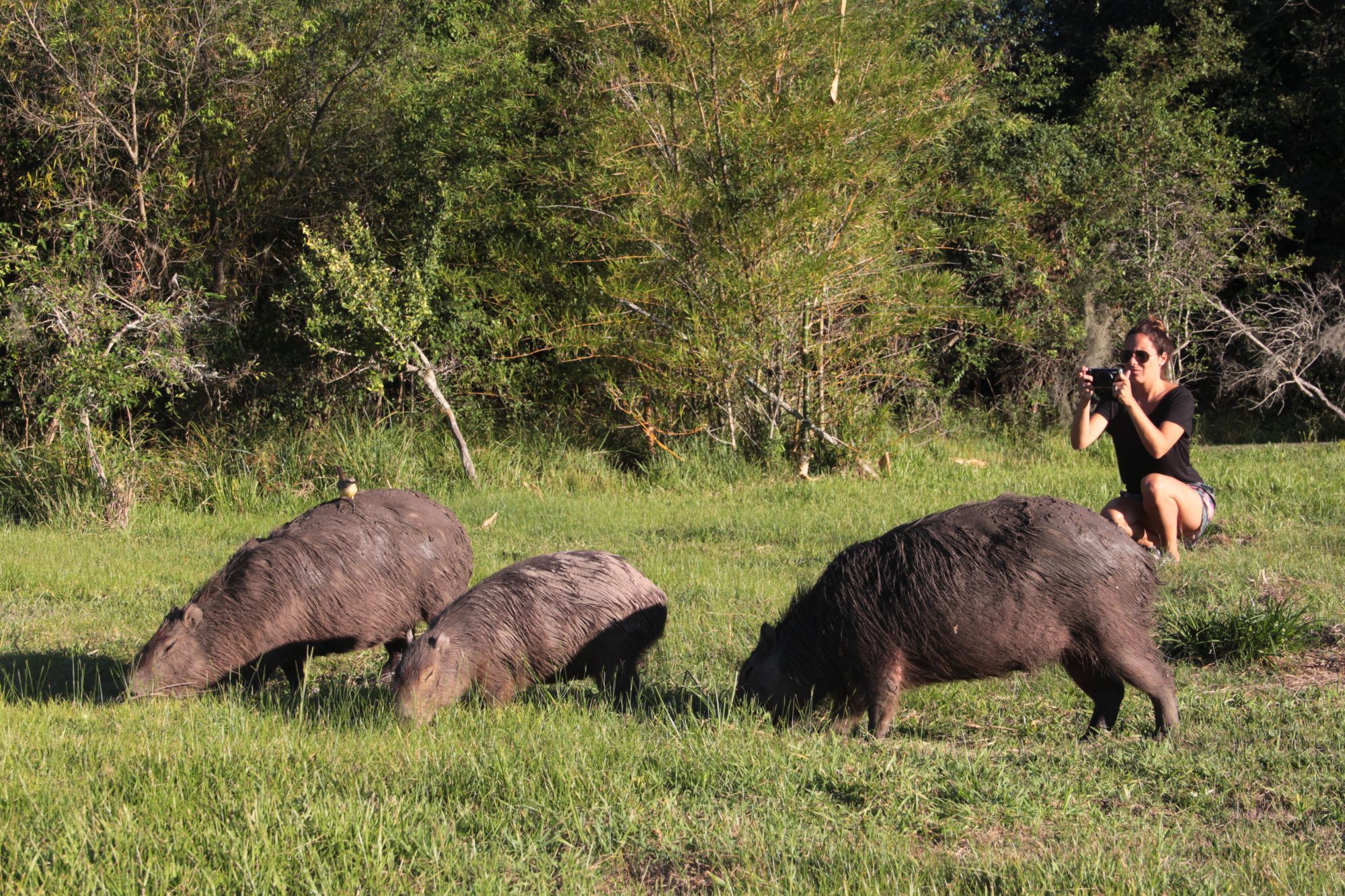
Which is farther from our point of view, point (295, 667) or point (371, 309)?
point (371, 309)

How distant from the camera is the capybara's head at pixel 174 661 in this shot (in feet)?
17.2

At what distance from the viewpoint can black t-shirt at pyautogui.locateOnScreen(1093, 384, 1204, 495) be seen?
614 centimetres

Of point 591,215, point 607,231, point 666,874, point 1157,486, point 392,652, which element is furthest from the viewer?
point 591,215

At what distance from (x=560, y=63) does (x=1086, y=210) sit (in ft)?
21.1

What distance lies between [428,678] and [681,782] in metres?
1.35

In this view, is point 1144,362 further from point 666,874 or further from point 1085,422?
A: point 666,874

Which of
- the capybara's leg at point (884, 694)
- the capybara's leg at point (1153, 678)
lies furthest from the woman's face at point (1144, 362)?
the capybara's leg at point (884, 694)

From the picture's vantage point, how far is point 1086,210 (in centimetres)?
1419

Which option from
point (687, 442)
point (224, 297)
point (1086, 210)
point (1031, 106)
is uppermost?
point (1031, 106)

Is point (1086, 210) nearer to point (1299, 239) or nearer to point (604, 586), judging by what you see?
point (1299, 239)

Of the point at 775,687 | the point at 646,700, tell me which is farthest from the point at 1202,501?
the point at 646,700

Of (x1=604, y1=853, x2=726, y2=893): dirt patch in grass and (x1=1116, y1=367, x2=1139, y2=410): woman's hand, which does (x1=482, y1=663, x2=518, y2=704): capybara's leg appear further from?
(x1=1116, y1=367, x2=1139, y2=410): woman's hand

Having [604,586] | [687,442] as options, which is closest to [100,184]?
[687,442]

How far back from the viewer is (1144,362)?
6121 millimetres
